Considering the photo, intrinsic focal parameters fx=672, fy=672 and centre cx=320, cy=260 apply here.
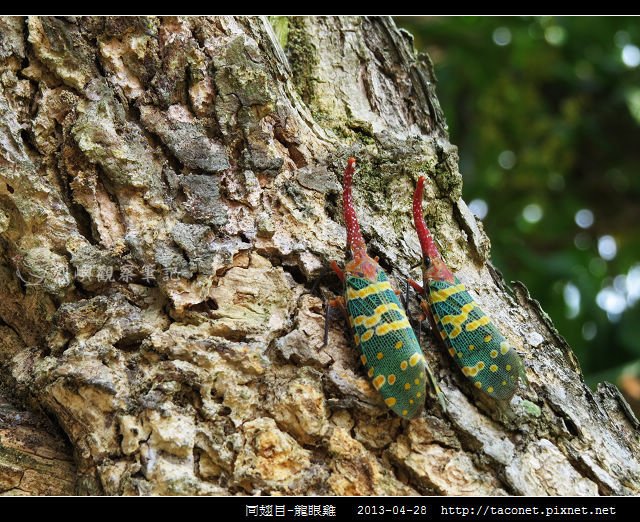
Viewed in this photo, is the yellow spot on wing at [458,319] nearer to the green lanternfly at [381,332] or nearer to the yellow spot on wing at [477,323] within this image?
the yellow spot on wing at [477,323]

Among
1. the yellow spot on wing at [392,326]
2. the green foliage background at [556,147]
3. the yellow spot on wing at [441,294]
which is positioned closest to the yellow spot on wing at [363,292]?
the yellow spot on wing at [392,326]

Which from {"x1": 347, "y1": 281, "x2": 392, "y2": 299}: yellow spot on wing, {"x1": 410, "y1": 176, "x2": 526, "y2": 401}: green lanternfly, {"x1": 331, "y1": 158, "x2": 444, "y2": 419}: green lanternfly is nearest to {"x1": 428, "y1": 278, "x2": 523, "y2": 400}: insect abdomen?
{"x1": 410, "y1": 176, "x2": 526, "y2": 401}: green lanternfly

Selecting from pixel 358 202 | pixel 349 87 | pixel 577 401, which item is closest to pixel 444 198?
pixel 358 202

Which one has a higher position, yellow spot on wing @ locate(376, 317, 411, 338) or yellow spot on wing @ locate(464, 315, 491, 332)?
yellow spot on wing @ locate(376, 317, 411, 338)

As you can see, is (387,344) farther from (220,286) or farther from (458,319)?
(220,286)

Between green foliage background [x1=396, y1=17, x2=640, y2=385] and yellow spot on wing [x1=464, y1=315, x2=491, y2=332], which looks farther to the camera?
green foliage background [x1=396, y1=17, x2=640, y2=385]

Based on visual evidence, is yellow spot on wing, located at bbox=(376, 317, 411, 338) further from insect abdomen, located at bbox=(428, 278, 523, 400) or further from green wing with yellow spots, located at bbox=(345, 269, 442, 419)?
insect abdomen, located at bbox=(428, 278, 523, 400)

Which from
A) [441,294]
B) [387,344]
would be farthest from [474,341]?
[387,344]

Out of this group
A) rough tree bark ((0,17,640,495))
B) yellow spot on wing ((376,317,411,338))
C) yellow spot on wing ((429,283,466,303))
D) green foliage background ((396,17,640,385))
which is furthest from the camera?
green foliage background ((396,17,640,385))
